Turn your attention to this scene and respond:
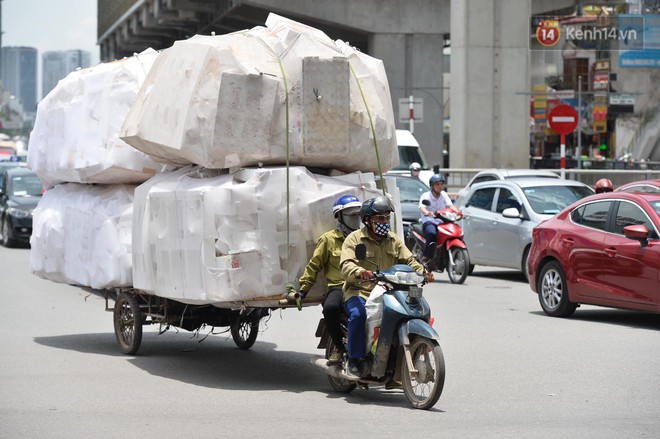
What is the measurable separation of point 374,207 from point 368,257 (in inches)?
15.5

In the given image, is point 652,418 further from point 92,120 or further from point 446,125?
point 446,125

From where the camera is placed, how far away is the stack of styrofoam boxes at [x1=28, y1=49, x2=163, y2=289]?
494 inches

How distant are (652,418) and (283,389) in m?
2.95

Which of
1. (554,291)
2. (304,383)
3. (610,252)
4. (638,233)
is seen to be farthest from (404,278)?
(554,291)

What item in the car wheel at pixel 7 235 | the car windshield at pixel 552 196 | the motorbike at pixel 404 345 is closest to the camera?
the motorbike at pixel 404 345

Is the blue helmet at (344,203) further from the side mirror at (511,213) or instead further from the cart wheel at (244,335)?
the side mirror at (511,213)

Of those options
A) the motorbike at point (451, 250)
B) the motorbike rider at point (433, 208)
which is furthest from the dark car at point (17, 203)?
→ the motorbike at point (451, 250)

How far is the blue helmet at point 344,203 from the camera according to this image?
10305 mm

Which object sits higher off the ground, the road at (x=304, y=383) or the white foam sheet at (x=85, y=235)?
the white foam sheet at (x=85, y=235)

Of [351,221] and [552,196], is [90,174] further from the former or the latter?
[552,196]

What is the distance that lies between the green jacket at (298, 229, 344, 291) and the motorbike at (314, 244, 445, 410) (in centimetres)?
58

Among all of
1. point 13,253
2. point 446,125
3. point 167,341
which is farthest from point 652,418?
point 446,125

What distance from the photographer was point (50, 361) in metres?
12.2

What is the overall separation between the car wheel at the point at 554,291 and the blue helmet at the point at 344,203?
583 centimetres
